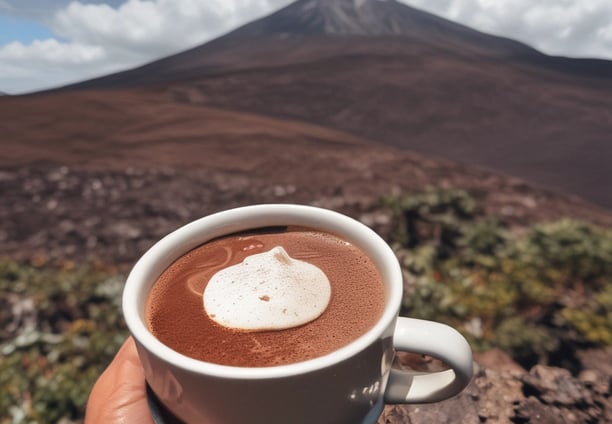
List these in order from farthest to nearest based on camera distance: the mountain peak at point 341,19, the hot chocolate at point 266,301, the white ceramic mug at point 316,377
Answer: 1. the mountain peak at point 341,19
2. the hot chocolate at point 266,301
3. the white ceramic mug at point 316,377

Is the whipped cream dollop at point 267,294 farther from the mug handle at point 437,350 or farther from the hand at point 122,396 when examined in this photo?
the hand at point 122,396

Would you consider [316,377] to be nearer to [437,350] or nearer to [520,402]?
[437,350]

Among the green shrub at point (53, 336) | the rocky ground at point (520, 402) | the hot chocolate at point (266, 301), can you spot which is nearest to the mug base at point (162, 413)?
the hot chocolate at point (266, 301)

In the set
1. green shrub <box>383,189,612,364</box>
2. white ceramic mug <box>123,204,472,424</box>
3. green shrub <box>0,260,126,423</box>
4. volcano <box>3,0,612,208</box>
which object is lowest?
green shrub <box>0,260,126,423</box>

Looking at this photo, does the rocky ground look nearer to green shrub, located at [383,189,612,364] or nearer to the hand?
the hand

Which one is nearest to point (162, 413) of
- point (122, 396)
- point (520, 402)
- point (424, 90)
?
point (122, 396)

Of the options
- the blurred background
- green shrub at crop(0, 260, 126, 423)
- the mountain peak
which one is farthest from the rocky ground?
the mountain peak
